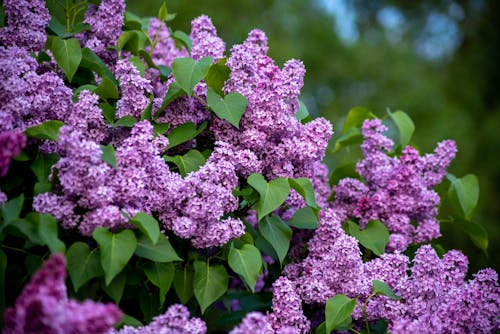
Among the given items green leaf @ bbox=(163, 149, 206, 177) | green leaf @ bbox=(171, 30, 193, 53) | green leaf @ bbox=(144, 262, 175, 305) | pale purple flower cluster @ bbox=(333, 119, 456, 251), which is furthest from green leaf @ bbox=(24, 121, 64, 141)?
pale purple flower cluster @ bbox=(333, 119, 456, 251)

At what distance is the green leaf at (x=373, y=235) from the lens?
2.90 meters

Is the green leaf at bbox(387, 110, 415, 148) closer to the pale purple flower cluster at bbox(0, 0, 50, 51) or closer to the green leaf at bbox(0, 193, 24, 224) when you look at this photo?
the pale purple flower cluster at bbox(0, 0, 50, 51)

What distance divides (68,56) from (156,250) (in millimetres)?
927

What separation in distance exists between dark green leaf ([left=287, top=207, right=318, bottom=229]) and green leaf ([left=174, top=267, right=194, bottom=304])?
0.54 m

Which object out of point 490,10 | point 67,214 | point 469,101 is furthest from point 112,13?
point 490,10

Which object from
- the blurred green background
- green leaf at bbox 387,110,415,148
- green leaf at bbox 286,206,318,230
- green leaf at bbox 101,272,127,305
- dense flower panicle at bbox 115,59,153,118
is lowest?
green leaf at bbox 101,272,127,305

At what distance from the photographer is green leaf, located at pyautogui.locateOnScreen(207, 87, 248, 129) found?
98.4 inches

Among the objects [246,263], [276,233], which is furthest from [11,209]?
[276,233]

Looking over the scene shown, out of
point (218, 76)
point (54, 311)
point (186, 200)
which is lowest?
point (54, 311)

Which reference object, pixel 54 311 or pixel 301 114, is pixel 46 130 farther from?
pixel 301 114

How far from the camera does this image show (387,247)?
3.05 metres

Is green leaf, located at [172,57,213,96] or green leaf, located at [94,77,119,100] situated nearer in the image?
green leaf, located at [172,57,213,96]

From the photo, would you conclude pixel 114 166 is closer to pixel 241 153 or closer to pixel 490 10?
pixel 241 153

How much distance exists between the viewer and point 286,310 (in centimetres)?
244
